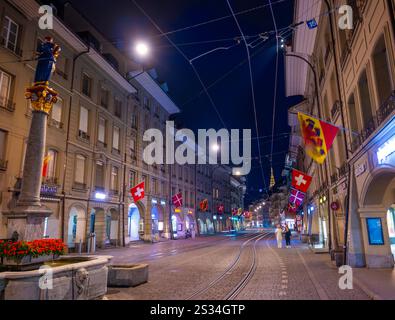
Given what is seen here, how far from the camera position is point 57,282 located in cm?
695

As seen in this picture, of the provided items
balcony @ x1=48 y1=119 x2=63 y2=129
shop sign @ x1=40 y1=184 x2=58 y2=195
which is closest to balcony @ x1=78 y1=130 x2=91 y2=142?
balcony @ x1=48 y1=119 x2=63 y2=129

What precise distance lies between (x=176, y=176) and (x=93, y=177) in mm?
19893

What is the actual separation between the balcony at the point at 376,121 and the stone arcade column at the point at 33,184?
9.57 meters

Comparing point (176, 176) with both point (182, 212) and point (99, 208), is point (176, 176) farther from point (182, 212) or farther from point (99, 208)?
point (99, 208)

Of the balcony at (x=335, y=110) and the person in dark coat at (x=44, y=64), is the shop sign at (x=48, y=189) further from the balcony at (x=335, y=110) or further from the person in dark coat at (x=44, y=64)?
the balcony at (x=335, y=110)

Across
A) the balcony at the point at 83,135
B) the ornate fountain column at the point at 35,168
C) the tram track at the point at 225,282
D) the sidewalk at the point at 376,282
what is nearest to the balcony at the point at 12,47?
the balcony at the point at 83,135

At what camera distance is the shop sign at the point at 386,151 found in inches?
365

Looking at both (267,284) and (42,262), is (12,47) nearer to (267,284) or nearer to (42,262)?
(42,262)

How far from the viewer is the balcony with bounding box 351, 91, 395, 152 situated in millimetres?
9406

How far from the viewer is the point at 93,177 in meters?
24.2

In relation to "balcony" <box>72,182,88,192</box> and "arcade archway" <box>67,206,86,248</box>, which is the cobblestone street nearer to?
"arcade archway" <box>67,206,86,248</box>

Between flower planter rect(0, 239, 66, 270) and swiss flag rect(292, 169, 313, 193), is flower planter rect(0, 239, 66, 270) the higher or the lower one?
the lower one

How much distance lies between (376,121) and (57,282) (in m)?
10.5
